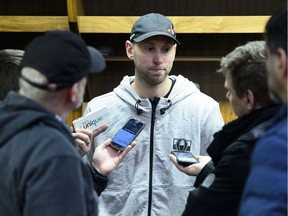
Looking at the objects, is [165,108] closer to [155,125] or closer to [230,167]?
[155,125]

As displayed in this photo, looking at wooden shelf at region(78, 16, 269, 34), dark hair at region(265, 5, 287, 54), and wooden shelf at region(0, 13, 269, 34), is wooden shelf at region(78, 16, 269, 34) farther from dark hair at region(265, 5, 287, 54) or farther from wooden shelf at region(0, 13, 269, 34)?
dark hair at region(265, 5, 287, 54)

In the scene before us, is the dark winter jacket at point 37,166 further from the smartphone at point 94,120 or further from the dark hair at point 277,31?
the smartphone at point 94,120

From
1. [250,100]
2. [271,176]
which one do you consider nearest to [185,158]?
[250,100]

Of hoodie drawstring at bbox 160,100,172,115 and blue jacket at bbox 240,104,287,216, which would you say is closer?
blue jacket at bbox 240,104,287,216

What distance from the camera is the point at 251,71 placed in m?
1.24

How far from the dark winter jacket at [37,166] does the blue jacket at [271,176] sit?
331mm

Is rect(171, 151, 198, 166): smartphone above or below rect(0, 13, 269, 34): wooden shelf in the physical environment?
below

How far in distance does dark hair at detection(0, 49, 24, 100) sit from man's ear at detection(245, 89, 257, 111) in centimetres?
58

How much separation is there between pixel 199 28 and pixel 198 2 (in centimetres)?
45

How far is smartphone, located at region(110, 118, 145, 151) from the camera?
1648 mm

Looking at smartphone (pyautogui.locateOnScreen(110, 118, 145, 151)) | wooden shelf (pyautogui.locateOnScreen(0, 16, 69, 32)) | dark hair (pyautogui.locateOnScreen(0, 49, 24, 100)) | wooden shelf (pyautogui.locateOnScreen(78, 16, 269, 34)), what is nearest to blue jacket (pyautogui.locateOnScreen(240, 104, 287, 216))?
dark hair (pyautogui.locateOnScreen(0, 49, 24, 100))

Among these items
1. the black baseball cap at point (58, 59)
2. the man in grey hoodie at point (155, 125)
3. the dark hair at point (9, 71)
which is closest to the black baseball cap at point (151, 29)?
the man in grey hoodie at point (155, 125)

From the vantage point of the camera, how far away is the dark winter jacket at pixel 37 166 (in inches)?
36.0

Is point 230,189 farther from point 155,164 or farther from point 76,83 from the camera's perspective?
point 155,164
